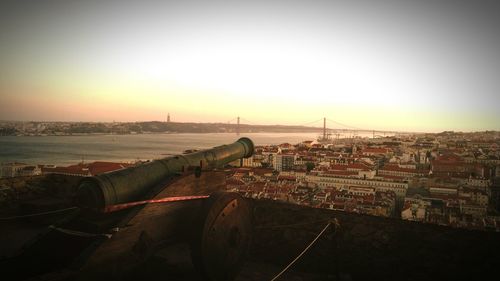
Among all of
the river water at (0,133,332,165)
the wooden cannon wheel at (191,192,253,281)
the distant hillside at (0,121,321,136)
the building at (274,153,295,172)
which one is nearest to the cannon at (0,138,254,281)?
the wooden cannon wheel at (191,192,253,281)

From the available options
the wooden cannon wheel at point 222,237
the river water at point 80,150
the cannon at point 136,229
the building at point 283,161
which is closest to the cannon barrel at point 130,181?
the cannon at point 136,229

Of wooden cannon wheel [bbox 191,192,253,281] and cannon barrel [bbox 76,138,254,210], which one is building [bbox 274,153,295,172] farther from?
wooden cannon wheel [bbox 191,192,253,281]

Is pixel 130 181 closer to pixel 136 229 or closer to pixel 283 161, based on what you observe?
pixel 136 229

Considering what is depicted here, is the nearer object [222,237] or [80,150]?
[222,237]

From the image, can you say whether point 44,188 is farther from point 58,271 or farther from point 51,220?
point 58,271

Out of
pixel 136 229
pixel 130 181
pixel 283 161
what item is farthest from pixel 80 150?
pixel 136 229

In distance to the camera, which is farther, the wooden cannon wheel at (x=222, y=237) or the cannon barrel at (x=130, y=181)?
the wooden cannon wheel at (x=222, y=237)

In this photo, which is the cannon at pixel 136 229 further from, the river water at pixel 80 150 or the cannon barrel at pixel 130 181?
the river water at pixel 80 150
